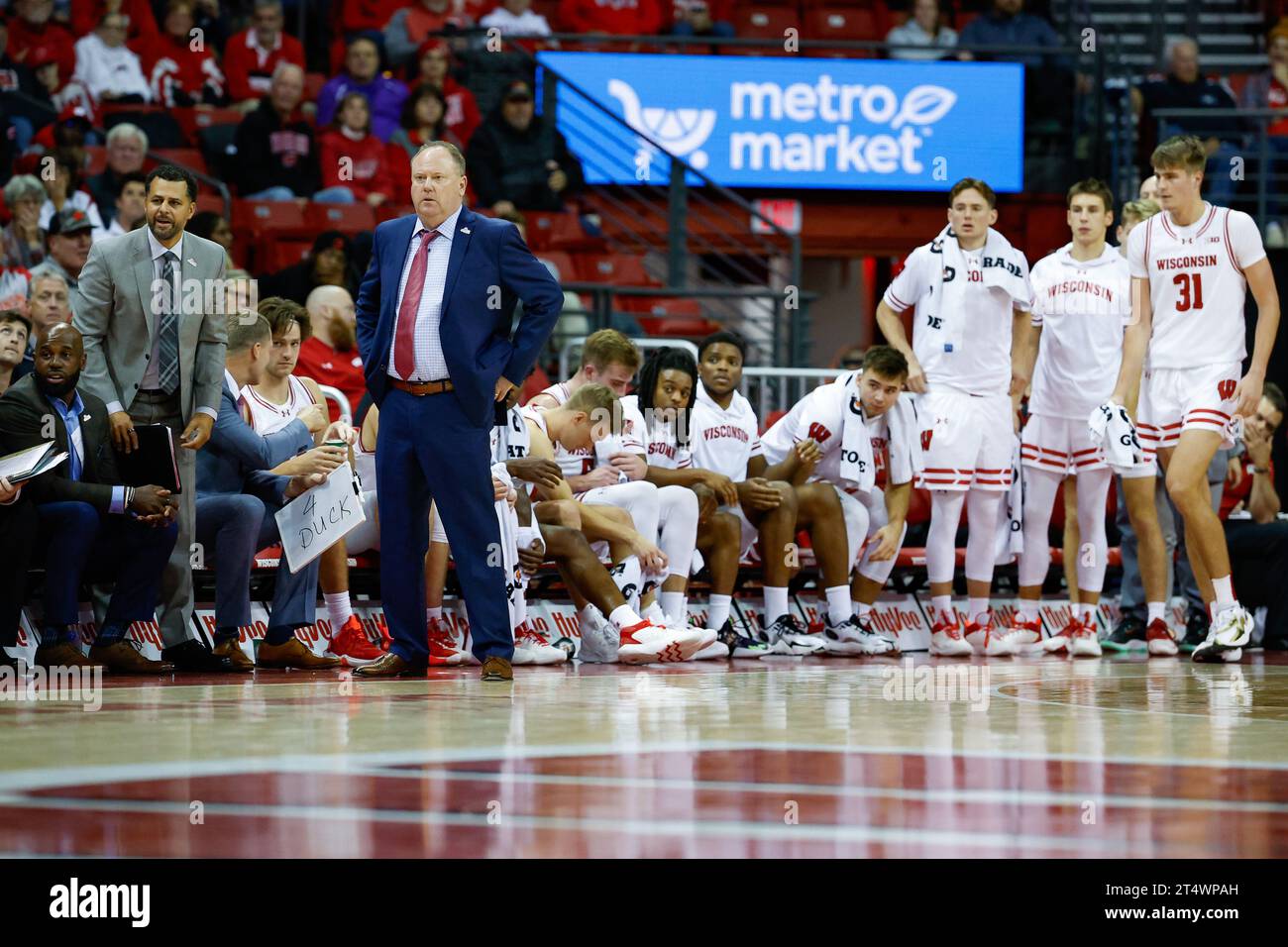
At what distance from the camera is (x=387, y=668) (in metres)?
6.74

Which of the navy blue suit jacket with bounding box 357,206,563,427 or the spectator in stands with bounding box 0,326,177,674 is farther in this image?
the spectator in stands with bounding box 0,326,177,674

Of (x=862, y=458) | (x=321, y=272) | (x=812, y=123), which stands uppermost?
(x=812, y=123)

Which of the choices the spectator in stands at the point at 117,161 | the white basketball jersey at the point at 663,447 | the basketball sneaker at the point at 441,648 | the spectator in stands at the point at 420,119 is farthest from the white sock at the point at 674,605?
the spectator in stands at the point at 420,119

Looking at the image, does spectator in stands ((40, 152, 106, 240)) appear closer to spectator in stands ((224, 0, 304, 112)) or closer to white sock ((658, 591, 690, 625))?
spectator in stands ((224, 0, 304, 112))

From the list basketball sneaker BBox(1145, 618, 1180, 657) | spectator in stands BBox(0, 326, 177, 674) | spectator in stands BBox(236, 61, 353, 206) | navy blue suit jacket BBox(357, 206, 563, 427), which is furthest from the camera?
spectator in stands BBox(236, 61, 353, 206)

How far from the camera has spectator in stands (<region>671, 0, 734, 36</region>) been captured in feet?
48.4

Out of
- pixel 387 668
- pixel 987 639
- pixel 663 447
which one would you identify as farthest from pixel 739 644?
pixel 387 668

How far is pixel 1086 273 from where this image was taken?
923cm

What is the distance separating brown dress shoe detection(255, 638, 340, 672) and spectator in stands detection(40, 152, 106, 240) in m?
3.63

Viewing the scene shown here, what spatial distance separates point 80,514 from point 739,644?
3.21 meters

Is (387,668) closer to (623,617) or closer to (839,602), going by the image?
(623,617)

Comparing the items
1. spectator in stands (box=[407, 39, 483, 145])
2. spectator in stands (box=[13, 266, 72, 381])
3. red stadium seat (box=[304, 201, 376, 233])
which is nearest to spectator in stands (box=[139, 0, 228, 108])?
spectator in stands (box=[407, 39, 483, 145])
